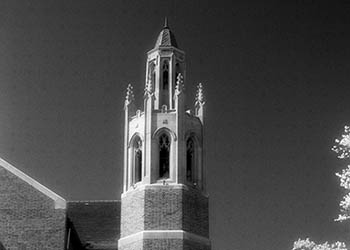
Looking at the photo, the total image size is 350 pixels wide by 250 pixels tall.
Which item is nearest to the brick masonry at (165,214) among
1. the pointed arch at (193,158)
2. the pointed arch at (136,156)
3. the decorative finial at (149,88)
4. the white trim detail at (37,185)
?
the pointed arch at (193,158)

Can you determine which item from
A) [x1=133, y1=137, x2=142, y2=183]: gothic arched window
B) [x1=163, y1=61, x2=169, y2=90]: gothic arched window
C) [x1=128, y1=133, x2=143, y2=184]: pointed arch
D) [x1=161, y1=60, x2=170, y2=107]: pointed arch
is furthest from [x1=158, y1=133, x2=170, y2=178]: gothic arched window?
[x1=163, y1=61, x2=169, y2=90]: gothic arched window

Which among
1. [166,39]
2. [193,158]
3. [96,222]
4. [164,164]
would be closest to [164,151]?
[164,164]

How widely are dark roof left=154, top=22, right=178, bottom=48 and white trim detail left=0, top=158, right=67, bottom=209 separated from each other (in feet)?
26.5

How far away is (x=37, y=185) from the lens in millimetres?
40875

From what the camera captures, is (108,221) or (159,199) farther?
(108,221)

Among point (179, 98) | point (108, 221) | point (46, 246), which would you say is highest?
point (179, 98)

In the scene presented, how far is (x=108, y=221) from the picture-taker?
47.2m

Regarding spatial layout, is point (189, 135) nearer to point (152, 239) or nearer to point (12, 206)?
point (152, 239)

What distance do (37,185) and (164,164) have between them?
528 centimetres

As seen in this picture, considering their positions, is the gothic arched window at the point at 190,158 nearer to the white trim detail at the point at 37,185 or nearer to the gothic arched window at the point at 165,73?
the gothic arched window at the point at 165,73

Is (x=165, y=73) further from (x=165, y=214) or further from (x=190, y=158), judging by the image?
(x=165, y=214)

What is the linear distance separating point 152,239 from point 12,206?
5439 mm

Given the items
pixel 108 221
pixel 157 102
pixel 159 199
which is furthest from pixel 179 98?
pixel 108 221

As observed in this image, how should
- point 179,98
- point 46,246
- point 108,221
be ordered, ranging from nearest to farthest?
point 46,246
point 179,98
point 108,221
